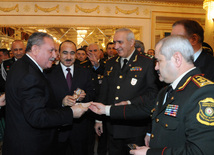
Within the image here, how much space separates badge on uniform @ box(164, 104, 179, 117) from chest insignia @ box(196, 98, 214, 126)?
18 centimetres

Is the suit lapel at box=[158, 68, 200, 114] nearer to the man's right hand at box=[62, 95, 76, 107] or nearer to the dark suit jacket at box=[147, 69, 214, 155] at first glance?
the dark suit jacket at box=[147, 69, 214, 155]

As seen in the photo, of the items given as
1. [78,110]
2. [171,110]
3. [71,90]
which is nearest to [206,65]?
[171,110]

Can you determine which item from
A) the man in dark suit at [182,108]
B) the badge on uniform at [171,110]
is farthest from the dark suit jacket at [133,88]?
the badge on uniform at [171,110]

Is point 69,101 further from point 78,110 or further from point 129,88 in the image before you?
point 129,88

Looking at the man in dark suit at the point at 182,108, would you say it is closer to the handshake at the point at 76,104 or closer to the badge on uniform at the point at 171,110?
the badge on uniform at the point at 171,110

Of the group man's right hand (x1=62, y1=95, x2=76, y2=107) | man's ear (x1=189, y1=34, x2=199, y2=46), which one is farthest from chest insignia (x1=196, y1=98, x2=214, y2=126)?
man's right hand (x1=62, y1=95, x2=76, y2=107)

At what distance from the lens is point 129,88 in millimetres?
2408

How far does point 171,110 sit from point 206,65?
953 millimetres

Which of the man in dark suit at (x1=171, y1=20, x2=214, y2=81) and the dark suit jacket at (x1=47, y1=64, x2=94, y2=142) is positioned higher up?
the man in dark suit at (x1=171, y1=20, x2=214, y2=81)

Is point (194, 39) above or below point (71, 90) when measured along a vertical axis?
above

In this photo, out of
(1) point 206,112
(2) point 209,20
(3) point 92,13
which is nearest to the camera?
(1) point 206,112

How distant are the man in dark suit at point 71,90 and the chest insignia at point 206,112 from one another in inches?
63.3

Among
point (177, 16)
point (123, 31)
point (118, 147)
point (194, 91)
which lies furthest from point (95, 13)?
point (194, 91)

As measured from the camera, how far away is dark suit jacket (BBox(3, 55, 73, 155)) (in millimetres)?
1701
